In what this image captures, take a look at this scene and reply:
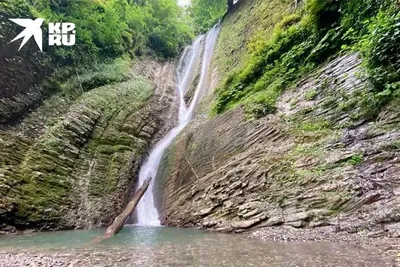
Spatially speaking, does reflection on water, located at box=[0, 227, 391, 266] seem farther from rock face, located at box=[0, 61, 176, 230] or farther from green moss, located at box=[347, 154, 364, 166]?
rock face, located at box=[0, 61, 176, 230]

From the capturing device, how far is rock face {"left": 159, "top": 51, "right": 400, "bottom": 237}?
17.9 feet

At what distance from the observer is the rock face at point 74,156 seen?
8984 mm

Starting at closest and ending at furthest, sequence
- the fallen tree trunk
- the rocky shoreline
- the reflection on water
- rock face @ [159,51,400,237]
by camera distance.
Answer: the reflection on water
the rocky shoreline
rock face @ [159,51,400,237]
the fallen tree trunk

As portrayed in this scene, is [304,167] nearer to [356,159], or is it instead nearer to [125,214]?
[356,159]

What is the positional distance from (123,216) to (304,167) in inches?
215

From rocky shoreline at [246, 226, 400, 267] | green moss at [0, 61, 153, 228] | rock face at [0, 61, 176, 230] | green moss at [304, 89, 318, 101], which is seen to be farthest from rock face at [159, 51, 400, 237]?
green moss at [0, 61, 153, 228]

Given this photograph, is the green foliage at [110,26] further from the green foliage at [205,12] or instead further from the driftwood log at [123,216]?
the driftwood log at [123,216]

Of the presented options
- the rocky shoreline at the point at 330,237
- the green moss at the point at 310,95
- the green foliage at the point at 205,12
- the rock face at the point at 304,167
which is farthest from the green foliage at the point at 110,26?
the rocky shoreline at the point at 330,237

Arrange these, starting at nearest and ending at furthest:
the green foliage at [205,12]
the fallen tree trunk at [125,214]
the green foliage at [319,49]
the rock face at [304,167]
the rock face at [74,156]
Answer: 1. the rock face at [304,167]
2. the green foliage at [319,49]
3. the fallen tree trunk at [125,214]
4. the rock face at [74,156]
5. the green foliage at [205,12]

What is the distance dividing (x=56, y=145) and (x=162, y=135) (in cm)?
561

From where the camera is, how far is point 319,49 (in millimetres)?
9281

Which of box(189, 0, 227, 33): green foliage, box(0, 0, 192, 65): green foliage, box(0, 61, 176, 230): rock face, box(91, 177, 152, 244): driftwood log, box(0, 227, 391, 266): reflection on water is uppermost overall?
box(189, 0, 227, 33): green foliage

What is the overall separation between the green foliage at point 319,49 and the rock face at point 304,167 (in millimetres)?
438

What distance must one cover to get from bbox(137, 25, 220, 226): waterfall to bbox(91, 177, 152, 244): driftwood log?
0.64 m
